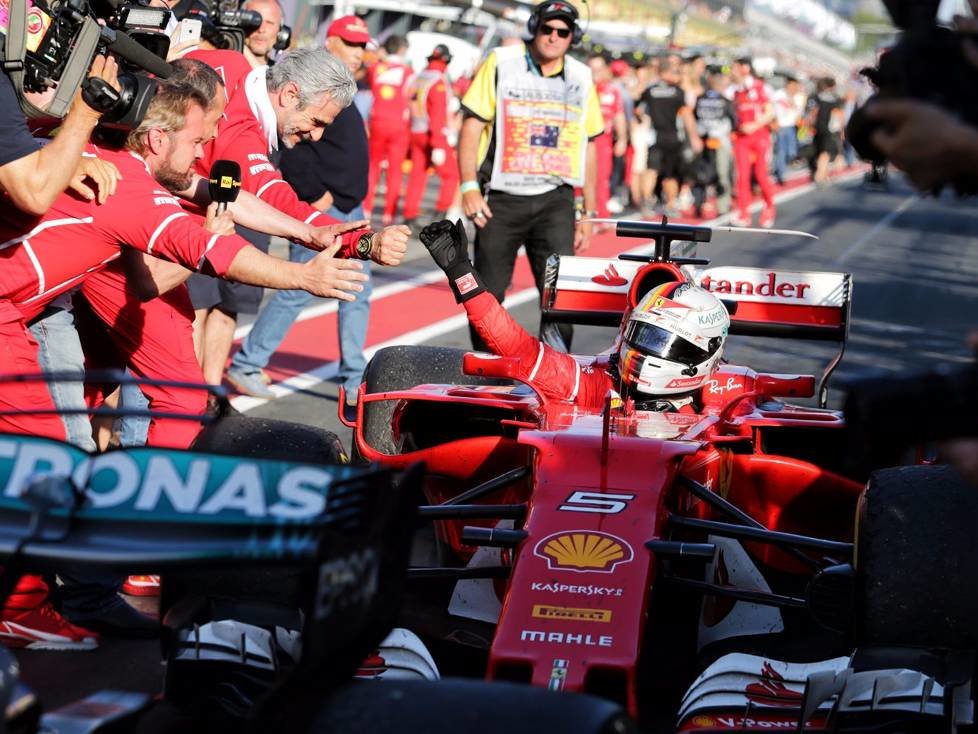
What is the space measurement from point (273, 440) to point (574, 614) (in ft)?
3.18

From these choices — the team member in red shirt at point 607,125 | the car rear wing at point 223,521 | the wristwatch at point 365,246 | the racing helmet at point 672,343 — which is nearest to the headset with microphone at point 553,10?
the wristwatch at point 365,246

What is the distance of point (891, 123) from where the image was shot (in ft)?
9.12

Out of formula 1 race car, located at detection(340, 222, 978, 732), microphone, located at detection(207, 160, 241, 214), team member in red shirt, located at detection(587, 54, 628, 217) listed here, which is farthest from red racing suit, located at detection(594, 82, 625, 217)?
microphone, located at detection(207, 160, 241, 214)

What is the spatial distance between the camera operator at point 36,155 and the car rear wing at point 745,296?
2.34 m

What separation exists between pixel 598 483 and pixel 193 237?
152cm

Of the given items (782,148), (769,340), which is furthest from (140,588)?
(782,148)

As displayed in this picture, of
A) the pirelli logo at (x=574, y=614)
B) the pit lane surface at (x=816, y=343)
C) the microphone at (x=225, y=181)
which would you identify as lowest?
the pit lane surface at (x=816, y=343)

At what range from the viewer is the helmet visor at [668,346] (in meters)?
4.98

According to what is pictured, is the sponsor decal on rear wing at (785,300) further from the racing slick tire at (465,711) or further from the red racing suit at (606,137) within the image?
the red racing suit at (606,137)

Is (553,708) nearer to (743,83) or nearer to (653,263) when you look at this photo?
(653,263)

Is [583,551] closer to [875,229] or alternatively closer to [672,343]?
[672,343]

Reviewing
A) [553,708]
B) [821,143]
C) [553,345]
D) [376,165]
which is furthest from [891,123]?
[821,143]

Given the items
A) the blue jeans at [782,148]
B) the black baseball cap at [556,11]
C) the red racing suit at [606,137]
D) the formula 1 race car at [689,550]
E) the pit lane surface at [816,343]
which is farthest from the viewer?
the blue jeans at [782,148]

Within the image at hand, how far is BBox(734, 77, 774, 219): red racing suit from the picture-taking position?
1888 centimetres
